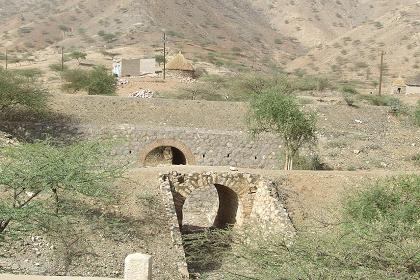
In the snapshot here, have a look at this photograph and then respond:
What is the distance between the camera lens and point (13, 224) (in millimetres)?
13312

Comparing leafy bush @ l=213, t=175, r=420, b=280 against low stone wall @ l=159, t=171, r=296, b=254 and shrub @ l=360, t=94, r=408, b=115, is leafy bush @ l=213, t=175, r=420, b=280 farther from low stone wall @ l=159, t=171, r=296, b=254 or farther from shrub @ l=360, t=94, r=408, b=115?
shrub @ l=360, t=94, r=408, b=115

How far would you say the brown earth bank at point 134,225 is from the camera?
1398cm

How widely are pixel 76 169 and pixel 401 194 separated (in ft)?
27.3

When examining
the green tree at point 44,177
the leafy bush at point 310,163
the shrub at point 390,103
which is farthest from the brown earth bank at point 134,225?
the shrub at point 390,103

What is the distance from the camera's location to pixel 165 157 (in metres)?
32.8

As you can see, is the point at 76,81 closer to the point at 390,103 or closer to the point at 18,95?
the point at 18,95

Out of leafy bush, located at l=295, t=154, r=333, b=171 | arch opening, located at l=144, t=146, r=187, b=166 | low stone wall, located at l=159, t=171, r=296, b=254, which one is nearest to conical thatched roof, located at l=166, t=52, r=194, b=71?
arch opening, located at l=144, t=146, r=187, b=166

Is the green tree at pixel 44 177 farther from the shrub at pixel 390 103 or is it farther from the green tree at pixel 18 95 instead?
the shrub at pixel 390 103

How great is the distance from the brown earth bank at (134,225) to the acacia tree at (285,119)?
4547mm

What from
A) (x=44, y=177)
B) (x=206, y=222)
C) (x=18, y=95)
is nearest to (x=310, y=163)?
(x=206, y=222)

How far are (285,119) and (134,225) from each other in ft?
32.3

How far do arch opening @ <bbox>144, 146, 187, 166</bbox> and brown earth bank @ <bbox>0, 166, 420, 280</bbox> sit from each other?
1231cm

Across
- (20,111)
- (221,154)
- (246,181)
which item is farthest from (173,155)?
(246,181)

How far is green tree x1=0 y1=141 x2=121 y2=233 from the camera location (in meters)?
12.9
